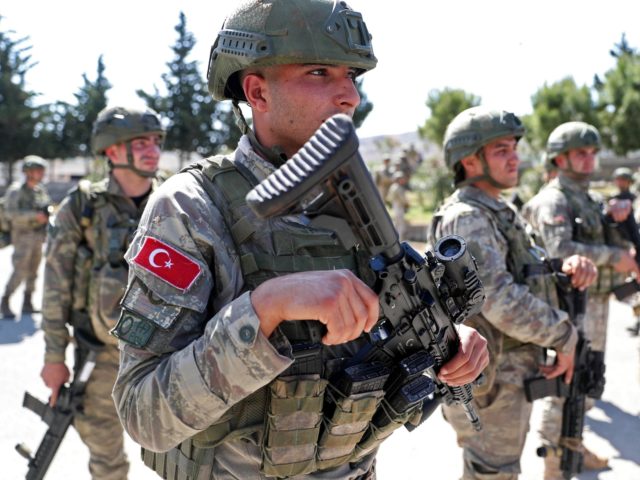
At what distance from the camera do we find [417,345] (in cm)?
158

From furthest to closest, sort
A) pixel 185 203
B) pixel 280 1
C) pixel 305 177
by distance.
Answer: pixel 280 1
pixel 185 203
pixel 305 177

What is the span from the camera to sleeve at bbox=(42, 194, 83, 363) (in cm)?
326

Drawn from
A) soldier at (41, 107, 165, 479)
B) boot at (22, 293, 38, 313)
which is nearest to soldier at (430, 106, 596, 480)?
soldier at (41, 107, 165, 479)

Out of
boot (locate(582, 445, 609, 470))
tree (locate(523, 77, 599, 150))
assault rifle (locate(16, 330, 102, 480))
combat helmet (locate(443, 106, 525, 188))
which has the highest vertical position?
tree (locate(523, 77, 599, 150))

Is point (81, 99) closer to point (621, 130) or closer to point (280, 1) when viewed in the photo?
point (621, 130)

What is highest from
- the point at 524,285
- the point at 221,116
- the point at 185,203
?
the point at 221,116

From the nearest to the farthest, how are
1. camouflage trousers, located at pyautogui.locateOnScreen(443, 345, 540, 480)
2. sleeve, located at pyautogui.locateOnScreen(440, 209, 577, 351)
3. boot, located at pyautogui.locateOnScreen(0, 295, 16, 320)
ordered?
sleeve, located at pyautogui.locateOnScreen(440, 209, 577, 351) → camouflage trousers, located at pyautogui.locateOnScreen(443, 345, 540, 480) → boot, located at pyautogui.locateOnScreen(0, 295, 16, 320)

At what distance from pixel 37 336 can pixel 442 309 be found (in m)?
6.76

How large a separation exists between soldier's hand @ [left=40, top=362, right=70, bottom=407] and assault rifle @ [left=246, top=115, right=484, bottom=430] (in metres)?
2.17

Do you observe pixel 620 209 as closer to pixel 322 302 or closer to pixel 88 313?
pixel 88 313

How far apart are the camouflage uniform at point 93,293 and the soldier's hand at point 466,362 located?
2.09 meters

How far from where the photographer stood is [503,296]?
2877mm

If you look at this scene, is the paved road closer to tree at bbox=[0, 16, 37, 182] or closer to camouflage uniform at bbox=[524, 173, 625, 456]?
camouflage uniform at bbox=[524, 173, 625, 456]

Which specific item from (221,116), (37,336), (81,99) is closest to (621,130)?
(221,116)
